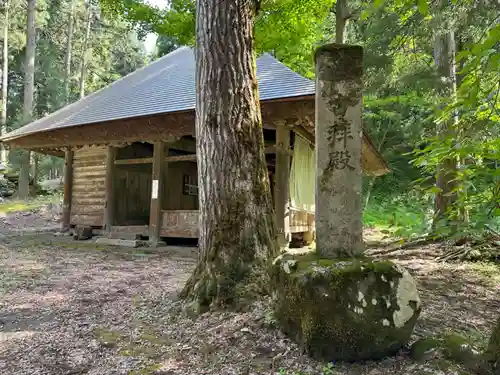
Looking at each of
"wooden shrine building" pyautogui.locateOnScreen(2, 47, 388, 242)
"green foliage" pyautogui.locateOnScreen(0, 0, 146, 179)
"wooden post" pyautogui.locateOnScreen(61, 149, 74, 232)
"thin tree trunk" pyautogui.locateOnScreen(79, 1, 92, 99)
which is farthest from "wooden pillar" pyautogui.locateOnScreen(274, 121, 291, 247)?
"thin tree trunk" pyautogui.locateOnScreen(79, 1, 92, 99)

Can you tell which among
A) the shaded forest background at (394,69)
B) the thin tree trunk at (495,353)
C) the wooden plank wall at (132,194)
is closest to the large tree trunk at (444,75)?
the shaded forest background at (394,69)

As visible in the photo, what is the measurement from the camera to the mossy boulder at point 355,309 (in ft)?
8.73

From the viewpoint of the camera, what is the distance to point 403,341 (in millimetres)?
2762

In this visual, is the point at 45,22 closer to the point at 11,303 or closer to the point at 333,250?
the point at 11,303

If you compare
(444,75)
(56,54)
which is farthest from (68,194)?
(56,54)

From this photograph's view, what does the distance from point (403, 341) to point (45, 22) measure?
25539 mm

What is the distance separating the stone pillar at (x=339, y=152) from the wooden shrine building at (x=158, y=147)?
163 inches

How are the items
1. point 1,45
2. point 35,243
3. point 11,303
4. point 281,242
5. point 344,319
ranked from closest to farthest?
point 344,319 → point 11,303 → point 281,242 → point 35,243 → point 1,45

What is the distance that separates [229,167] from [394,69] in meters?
6.71

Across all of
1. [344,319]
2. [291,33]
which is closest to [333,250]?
[344,319]

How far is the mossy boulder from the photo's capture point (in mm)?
2662

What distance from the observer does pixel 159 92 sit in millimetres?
10930

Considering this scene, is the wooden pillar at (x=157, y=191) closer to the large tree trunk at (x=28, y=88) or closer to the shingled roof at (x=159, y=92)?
the shingled roof at (x=159, y=92)

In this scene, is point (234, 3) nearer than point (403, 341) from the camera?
No
